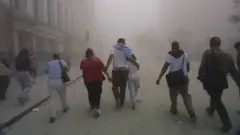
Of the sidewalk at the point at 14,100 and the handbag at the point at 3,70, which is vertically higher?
the handbag at the point at 3,70

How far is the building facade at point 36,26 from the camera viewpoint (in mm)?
17500

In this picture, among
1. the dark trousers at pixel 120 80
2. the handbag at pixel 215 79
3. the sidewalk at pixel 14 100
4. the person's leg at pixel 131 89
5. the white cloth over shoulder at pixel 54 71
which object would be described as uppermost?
the handbag at pixel 215 79

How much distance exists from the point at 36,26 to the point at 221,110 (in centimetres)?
1582

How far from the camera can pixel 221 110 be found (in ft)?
24.8

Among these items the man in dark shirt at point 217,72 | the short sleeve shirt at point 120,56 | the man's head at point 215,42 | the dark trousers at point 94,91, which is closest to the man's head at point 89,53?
the dark trousers at point 94,91

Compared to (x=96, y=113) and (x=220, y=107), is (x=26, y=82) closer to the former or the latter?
(x=96, y=113)

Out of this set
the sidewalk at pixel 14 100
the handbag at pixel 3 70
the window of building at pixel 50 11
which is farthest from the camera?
the window of building at pixel 50 11

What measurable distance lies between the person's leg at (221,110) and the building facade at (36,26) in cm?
992

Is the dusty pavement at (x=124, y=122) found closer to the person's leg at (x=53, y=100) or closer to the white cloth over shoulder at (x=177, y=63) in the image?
the person's leg at (x=53, y=100)

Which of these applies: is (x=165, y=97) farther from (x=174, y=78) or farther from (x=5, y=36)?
(x=5, y=36)

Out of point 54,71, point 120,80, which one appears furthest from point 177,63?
point 54,71

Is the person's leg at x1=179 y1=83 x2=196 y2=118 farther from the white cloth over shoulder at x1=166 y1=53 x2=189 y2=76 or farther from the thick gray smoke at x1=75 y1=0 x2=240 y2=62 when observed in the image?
the thick gray smoke at x1=75 y1=0 x2=240 y2=62

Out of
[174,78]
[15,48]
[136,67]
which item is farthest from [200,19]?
[174,78]

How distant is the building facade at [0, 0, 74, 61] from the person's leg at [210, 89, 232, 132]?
9923 mm
